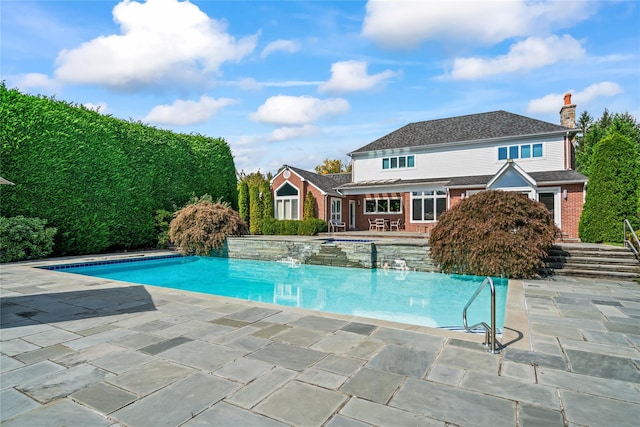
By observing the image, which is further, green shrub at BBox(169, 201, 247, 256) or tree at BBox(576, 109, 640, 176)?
tree at BBox(576, 109, 640, 176)

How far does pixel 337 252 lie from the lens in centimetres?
1254

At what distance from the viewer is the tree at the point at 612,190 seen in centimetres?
1265

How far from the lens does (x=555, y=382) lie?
3.17 metres

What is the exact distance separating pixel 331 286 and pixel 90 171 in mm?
10929

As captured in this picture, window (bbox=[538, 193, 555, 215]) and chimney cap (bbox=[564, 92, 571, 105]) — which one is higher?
chimney cap (bbox=[564, 92, 571, 105])

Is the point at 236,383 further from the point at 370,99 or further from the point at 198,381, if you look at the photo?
the point at 370,99

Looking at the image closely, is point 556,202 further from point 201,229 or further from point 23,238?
point 23,238

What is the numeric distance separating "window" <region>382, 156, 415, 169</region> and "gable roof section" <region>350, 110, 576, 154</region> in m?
0.75

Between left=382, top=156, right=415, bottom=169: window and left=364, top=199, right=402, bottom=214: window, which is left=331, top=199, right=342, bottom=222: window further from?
left=382, top=156, right=415, bottom=169: window

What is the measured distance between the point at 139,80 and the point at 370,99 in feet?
29.7

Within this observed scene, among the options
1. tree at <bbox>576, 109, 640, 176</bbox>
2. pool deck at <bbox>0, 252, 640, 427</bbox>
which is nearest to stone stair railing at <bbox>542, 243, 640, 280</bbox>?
pool deck at <bbox>0, 252, 640, 427</bbox>

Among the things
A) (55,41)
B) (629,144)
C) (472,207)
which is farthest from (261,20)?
(629,144)

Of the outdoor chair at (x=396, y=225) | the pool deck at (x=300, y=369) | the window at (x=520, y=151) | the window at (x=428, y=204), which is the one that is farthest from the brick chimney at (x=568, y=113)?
the pool deck at (x=300, y=369)

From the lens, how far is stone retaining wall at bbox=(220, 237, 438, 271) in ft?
37.5
